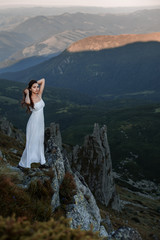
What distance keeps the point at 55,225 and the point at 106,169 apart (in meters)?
55.7

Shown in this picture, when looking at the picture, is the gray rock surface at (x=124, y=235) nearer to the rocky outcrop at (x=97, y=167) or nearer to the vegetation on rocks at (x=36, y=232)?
the vegetation on rocks at (x=36, y=232)

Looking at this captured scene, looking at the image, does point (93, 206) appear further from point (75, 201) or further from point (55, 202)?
point (55, 202)

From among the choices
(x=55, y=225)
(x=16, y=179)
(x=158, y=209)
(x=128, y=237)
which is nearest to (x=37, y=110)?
(x=16, y=179)

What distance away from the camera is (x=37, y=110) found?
16.8 m

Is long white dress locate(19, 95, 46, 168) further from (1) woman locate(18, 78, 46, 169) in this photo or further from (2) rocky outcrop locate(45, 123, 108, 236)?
(2) rocky outcrop locate(45, 123, 108, 236)

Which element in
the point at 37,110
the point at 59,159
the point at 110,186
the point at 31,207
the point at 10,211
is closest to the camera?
the point at 10,211

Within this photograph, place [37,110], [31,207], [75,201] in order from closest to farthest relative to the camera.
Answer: [31,207]
[75,201]
[37,110]

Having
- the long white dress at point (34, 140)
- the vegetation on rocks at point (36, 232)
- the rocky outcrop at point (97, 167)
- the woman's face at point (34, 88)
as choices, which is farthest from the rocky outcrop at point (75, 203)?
the rocky outcrop at point (97, 167)

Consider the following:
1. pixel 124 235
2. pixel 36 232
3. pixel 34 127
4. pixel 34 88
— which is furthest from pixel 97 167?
pixel 36 232

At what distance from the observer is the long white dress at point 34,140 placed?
54.4 ft

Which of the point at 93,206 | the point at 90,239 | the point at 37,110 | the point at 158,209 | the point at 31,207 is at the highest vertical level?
the point at 37,110

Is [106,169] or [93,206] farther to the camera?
[106,169]

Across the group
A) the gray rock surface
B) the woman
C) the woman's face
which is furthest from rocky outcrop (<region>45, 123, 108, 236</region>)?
the woman's face

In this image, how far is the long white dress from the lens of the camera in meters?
16.6
